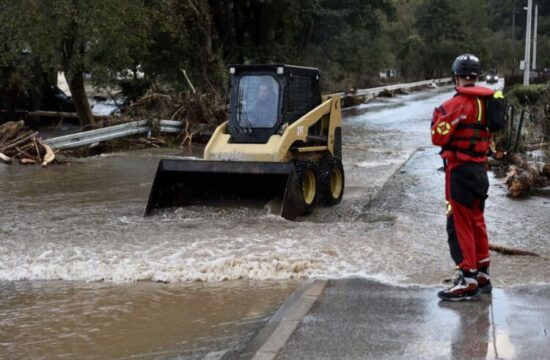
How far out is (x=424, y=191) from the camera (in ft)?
41.9

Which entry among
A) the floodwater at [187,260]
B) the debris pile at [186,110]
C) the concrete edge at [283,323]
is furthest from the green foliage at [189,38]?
the concrete edge at [283,323]

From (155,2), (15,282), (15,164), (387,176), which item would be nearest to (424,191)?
(387,176)

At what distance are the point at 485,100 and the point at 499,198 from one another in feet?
20.3

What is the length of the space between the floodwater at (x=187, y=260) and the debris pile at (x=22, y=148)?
426 cm

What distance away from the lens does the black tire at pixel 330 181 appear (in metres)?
11.7

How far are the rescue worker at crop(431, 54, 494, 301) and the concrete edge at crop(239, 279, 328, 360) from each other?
1212mm

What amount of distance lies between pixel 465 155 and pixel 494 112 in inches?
17.1

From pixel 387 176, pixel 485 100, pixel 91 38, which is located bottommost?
pixel 387 176

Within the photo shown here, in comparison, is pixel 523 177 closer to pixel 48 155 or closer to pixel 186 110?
pixel 48 155

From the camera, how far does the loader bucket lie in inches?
411

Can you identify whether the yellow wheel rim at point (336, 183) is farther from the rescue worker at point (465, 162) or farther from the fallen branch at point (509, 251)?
the rescue worker at point (465, 162)

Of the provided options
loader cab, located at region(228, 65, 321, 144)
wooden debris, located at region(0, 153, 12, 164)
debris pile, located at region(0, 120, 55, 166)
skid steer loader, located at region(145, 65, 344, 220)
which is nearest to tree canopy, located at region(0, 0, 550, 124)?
debris pile, located at region(0, 120, 55, 166)

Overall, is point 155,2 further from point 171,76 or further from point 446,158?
point 446,158

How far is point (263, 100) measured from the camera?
38.1ft
